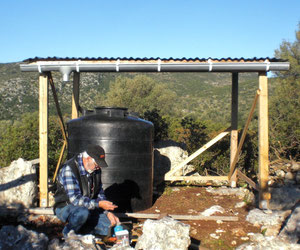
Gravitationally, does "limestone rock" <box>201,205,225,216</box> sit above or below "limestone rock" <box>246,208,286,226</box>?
below

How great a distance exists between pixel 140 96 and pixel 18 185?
2545 centimetres

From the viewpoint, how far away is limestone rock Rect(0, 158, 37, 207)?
669 cm

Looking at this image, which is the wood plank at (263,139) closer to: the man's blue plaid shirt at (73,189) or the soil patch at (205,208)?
the soil patch at (205,208)

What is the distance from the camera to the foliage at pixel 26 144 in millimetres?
10156

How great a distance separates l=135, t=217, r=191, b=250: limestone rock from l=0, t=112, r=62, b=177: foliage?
6.26 meters

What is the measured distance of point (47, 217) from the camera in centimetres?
622

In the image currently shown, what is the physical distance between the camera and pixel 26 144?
10297 mm

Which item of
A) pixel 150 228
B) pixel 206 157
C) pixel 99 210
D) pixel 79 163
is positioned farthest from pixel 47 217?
pixel 206 157

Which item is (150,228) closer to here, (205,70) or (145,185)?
(145,185)

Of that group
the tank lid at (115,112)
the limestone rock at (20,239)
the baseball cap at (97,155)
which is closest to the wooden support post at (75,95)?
the tank lid at (115,112)

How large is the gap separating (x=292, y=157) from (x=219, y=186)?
2.79m

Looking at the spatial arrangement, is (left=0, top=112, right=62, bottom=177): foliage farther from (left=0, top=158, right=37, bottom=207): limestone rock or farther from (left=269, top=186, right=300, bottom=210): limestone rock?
(left=269, top=186, right=300, bottom=210): limestone rock

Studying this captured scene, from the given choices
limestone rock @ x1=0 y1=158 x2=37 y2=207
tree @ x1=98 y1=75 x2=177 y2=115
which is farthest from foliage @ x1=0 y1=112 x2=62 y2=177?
tree @ x1=98 y1=75 x2=177 y2=115

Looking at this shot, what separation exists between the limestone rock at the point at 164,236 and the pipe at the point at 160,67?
10.2ft
